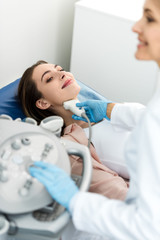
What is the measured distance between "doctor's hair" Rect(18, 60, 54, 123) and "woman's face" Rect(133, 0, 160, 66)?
0.89 m

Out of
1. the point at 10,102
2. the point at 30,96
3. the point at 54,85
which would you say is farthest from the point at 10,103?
the point at 54,85

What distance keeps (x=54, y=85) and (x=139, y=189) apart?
3.08 feet

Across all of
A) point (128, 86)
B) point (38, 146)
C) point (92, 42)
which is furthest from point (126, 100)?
point (38, 146)

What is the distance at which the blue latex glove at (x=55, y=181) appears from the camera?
3.20 ft

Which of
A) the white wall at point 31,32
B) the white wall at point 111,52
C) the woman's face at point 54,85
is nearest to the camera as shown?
the woman's face at point 54,85

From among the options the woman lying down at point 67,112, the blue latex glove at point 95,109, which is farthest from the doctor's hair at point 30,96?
the blue latex glove at point 95,109

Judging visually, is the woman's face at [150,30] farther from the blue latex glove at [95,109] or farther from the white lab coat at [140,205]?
the blue latex glove at [95,109]

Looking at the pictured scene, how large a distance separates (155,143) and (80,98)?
1.09m

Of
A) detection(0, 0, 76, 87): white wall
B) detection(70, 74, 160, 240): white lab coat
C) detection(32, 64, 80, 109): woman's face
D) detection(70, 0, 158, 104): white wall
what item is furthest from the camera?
detection(70, 0, 158, 104): white wall

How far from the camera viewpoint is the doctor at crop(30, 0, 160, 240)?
0.91m

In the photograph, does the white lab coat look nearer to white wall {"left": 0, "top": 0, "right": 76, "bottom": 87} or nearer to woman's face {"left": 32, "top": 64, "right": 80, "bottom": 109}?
woman's face {"left": 32, "top": 64, "right": 80, "bottom": 109}

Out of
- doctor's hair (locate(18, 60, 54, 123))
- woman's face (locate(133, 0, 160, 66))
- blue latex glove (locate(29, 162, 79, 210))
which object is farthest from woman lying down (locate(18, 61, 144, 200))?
woman's face (locate(133, 0, 160, 66))

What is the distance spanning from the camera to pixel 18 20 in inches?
75.7

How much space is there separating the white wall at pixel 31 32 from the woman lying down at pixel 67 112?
0.77 feet
